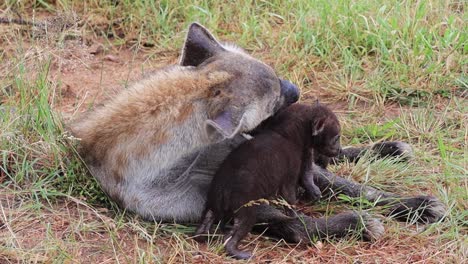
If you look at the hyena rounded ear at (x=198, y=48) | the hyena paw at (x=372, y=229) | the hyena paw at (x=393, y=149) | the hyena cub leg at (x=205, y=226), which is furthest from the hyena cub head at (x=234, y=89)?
the hyena paw at (x=393, y=149)

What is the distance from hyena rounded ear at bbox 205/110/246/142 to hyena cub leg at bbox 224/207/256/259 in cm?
39

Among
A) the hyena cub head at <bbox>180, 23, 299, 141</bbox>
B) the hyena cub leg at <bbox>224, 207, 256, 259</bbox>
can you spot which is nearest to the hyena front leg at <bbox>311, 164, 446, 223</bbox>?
the hyena cub head at <bbox>180, 23, 299, 141</bbox>

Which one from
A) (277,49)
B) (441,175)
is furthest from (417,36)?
(441,175)

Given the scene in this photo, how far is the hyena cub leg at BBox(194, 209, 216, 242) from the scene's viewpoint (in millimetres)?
4242

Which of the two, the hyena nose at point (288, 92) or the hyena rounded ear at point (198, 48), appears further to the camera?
the hyena rounded ear at point (198, 48)

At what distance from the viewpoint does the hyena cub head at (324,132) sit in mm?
4543

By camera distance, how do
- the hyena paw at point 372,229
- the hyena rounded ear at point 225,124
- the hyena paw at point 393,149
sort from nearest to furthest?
1. the hyena rounded ear at point 225,124
2. the hyena paw at point 372,229
3. the hyena paw at point 393,149

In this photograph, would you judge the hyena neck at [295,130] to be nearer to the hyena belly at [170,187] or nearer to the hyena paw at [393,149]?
the hyena belly at [170,187]

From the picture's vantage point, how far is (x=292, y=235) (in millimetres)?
4340

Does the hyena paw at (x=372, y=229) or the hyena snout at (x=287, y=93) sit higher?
the hyena snout at (x=287, y=93)

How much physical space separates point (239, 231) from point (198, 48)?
3.69 feet

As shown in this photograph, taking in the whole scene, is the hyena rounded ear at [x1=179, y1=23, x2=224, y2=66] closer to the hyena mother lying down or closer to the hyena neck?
the hyena mother lying down

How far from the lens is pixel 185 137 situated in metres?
Answer: 4.26

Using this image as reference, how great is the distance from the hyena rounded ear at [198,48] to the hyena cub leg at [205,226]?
0.90 m
